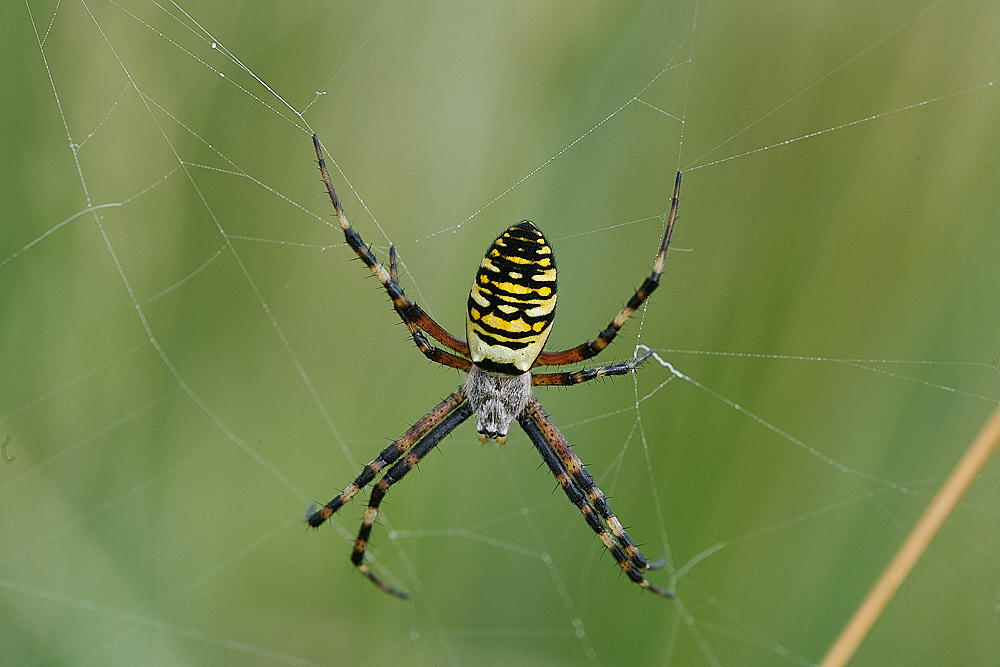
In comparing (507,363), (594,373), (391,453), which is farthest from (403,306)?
(391,453)

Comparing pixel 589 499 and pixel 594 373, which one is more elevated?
pixel 594 373

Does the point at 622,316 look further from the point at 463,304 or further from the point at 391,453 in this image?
the point at 391,453

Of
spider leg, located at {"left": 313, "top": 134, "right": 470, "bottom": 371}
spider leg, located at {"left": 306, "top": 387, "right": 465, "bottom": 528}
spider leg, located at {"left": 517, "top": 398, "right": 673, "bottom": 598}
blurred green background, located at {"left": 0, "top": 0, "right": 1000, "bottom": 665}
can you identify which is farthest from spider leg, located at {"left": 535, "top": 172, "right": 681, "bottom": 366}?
spider leg, located at {"left": 306, "top": 387, "right": 465, "bottom": 528}

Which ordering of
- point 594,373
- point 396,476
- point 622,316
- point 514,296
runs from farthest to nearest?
point 396,476 < point 594,373 < point 622,316 < point 514,296

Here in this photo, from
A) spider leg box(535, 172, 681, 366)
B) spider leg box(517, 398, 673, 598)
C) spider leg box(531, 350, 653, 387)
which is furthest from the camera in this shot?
spider leg box(517, 398, 673, 598)

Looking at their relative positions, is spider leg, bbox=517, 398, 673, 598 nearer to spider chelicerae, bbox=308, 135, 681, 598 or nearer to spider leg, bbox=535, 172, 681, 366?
spider chelicerae, bbox=308, 135, 681, 598

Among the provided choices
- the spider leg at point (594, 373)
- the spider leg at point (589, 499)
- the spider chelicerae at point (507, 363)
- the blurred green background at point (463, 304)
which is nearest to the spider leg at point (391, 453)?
the spider chelicerae at point (507, 363)
